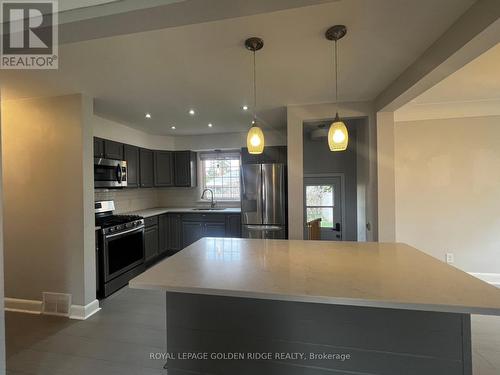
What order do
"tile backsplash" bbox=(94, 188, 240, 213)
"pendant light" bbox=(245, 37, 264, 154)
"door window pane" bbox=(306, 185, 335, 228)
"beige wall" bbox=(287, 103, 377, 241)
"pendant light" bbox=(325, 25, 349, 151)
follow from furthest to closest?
"tile backsplash" bbox=(94, 188, 240, 213)
"door window pane" bbox=(306, 185, 335, 228)
"beige wall" bbox=(287, 103, 377, 241)
"pendant light" bbox=(245, 37, 264, 154)
"pendant light" bbox=(325, 25, 349, 151)

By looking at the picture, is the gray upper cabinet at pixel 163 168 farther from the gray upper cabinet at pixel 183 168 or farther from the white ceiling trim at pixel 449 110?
the white ceiling trim at pixel 449 110

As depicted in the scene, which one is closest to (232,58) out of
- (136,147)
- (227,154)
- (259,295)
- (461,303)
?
(259,295)

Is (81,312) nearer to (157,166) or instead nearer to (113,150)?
(113,150)

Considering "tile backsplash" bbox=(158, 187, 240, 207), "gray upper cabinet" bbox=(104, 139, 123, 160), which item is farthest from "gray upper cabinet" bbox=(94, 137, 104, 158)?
"tile backsplash" bbox=(158, 187, 240, 207)

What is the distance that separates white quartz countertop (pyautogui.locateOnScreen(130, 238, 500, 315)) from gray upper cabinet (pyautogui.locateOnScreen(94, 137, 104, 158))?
7.37ft

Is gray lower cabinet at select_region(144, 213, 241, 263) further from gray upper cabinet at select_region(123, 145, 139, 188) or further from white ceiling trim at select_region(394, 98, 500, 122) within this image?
white ceiling trim at select_region(394, 98, 500, 122)

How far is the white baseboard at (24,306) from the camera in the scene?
109 inches

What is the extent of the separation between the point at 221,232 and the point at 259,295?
336cm

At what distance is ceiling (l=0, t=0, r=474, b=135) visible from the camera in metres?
1.46

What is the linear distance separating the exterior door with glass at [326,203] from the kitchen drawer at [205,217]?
150 cm

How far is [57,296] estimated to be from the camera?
2.70 metres

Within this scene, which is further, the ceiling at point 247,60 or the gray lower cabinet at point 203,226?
the gray lower cabinet at point 203,226

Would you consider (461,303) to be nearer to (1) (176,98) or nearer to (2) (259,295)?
(2) (259,295)

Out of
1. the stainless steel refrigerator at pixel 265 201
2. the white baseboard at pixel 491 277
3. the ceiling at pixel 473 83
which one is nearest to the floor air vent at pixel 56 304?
the stainless steel refrigerator at pixel 265 201
